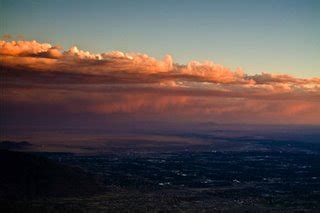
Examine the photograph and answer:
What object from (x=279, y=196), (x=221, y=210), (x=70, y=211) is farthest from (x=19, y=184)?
(x=279, y=196)

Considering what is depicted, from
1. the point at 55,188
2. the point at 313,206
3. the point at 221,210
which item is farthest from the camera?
the point at 55,188

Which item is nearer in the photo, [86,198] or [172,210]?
[172,210]

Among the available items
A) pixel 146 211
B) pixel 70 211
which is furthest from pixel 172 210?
pixel 70 211

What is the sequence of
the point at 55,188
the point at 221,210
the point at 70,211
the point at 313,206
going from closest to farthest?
1. the point at 70,211
2. the point at 221,210
3. the point at 313,206
4. the point at 55,188

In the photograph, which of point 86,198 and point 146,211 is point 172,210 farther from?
point 86,198

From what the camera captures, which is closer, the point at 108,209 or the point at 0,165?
the point at 108,209

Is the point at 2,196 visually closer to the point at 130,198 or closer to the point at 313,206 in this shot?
the point at 130,198

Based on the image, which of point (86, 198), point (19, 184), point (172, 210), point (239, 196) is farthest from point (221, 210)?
point (19, 184)

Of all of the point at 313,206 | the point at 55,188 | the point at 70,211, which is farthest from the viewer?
the point at 55,188
